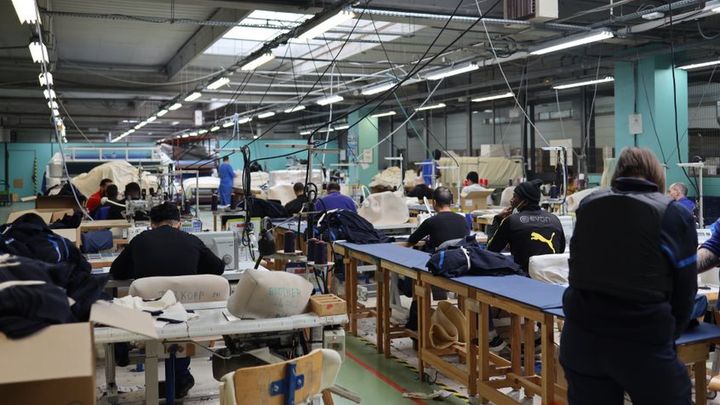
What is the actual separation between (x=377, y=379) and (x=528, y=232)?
58.4 inches

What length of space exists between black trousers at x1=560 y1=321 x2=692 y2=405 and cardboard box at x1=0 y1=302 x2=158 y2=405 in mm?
1626

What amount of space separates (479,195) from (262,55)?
161 inches

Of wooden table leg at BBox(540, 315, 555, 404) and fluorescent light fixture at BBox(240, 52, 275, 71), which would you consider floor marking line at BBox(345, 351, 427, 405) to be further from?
fluorescent light fixture at BBox(240, 52, 275, 71)

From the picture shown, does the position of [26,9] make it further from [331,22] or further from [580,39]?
[580,39]

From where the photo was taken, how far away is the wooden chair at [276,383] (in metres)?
2.26

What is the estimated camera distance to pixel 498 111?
20234mm

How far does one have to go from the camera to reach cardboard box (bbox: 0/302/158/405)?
1431mm

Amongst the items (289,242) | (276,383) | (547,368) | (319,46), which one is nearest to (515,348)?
(547,368)

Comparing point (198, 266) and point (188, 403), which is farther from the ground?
point (198, 266)

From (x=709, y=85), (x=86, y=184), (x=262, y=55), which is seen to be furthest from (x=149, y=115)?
(x=709, y=85)

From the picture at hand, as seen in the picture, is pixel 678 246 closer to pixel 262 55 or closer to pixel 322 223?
pixel 322 223

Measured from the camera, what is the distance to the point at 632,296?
7.43 ft

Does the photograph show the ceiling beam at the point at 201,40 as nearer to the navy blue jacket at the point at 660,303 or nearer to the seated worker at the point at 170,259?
the seated worker at the point at 170,259

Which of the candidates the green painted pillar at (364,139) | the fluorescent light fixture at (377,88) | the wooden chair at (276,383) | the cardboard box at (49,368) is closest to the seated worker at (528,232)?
the wooden chair at (276,383)
